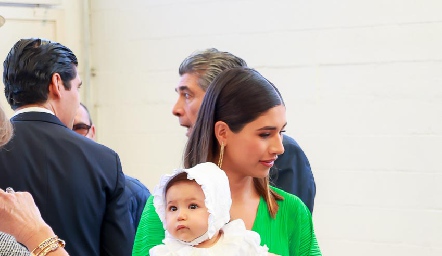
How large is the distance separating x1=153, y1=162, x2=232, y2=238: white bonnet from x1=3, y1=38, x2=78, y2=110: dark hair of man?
3.33ft

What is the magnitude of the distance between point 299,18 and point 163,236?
7.45ft

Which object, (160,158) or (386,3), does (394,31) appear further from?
(160,158)

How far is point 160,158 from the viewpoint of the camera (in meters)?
4.64

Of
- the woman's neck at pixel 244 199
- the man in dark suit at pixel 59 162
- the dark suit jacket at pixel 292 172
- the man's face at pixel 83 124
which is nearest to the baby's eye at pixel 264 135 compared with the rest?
the woman's neck at pixel 244 199

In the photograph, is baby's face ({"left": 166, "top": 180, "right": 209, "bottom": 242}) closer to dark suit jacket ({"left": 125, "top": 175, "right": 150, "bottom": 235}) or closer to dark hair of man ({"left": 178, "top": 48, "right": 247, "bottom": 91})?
dark hair of man ({"left": 178, "top": 48, "right": 247, "bottom": 91})

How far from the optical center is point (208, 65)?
9.05 feet

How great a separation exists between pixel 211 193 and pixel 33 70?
3.81 ft

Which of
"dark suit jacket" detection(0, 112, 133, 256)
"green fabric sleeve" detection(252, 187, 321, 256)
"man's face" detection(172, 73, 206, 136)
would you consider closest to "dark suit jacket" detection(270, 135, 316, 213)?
"man's face" detection(172, 73, 206, 136)

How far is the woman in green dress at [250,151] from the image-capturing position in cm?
216

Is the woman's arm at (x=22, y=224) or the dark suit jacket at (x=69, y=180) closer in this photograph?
the woman's arm at (x=22, y=224)

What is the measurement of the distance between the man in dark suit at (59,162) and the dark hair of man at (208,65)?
41 centimetres

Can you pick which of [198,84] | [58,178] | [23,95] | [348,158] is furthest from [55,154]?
[348,158]

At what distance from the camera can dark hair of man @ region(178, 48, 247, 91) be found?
9.00 ft

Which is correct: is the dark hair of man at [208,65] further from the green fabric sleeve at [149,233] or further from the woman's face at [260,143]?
the green fabric sleeve at [149,233]
